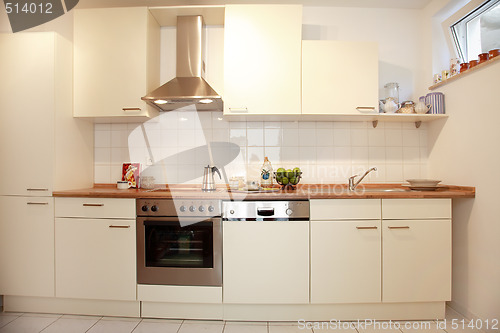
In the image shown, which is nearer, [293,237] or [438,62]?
[293,237]

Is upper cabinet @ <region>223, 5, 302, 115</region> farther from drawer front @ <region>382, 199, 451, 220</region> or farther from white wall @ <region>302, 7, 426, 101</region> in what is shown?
drawer front @ <region>382, 199, 451, 220</region>

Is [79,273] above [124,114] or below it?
below

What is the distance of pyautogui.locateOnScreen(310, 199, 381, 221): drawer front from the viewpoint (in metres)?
1.83

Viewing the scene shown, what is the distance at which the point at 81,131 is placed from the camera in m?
2.29

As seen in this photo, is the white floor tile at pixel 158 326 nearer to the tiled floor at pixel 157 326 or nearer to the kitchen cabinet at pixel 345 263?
the tiled floor at pixel 157 326

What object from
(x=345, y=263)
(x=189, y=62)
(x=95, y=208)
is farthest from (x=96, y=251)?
(x=345, y=263)

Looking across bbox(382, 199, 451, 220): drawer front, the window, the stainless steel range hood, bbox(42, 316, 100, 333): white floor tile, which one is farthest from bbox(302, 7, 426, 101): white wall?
bbox(42, 316, 100, 333): white floor tile

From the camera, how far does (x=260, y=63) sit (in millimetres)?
2074

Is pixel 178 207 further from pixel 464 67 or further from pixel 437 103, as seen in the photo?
pixel 464 67

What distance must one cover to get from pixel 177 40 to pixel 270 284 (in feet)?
7.04

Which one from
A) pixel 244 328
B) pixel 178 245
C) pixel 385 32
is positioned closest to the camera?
pixel 244 328

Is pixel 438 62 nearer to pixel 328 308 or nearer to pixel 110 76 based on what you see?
pixel 328 308

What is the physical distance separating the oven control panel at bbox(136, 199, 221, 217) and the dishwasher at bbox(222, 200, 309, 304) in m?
0.18

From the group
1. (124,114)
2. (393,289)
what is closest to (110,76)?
(124,114)
